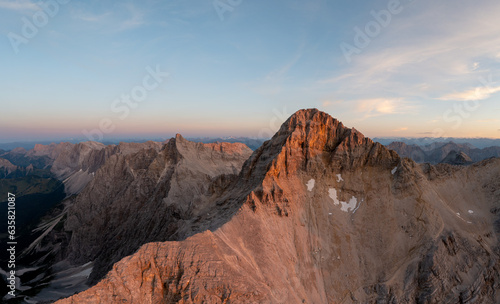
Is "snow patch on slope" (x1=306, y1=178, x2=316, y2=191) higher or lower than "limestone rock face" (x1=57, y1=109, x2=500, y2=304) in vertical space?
higher

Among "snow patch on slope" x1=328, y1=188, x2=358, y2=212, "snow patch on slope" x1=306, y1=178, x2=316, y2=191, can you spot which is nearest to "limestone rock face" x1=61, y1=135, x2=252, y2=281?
"snow patch on slope" x1=306, y1=178, x2=316, y2=191

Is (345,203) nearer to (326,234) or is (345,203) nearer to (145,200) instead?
(326,234)

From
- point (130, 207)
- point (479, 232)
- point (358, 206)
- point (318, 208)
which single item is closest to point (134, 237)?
point (130, 207)

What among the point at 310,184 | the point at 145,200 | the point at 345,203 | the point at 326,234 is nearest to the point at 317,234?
the point at 326,234

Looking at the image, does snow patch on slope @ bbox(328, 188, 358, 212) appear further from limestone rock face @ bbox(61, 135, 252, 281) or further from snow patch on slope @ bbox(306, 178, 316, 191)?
limestone rock face @ bbox(61, 135, 252, 281)

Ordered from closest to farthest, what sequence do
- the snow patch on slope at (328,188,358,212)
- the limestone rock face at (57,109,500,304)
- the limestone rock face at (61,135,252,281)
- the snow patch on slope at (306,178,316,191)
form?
the limestone rock face at (57,109,500,304), the snow patch on slope at (328,188,358,212), the snow patch on slope at (306,178,316,191), the limestone rock face at (61,135,252,281)

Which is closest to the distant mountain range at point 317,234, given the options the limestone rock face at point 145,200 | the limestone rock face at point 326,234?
the limestone rock face at point 326,234

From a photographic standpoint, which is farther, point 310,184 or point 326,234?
point 310,184

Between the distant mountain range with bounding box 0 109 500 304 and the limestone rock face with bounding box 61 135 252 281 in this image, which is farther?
the limestone rock face with bounding box 61 135 252 281
